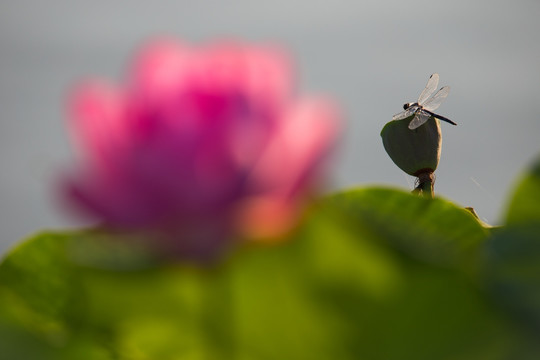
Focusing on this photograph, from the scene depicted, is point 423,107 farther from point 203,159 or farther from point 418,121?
point 203,159

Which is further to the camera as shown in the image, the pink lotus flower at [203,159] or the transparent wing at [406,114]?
the transparent wing at [406,114]

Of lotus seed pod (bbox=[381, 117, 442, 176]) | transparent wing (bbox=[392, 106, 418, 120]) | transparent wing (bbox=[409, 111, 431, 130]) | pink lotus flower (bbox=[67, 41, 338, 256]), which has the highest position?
pink lotus flower (bbox=[67, 41, 338, 256])

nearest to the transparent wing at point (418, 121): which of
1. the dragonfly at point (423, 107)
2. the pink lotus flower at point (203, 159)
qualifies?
the dragonfly at point (423, 107)

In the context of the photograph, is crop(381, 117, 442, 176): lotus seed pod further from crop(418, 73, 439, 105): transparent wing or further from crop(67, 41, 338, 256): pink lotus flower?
crop(67, 41, 338, 256): pink lotus flower

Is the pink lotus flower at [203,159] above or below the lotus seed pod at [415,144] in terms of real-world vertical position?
above

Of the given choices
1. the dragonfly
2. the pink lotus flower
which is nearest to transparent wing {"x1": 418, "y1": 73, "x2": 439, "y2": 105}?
the dragonfly

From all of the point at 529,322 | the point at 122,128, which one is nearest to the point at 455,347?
the point at 529,322

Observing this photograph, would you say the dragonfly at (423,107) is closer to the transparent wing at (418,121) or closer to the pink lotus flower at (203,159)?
the transparent wing at (418,121)
